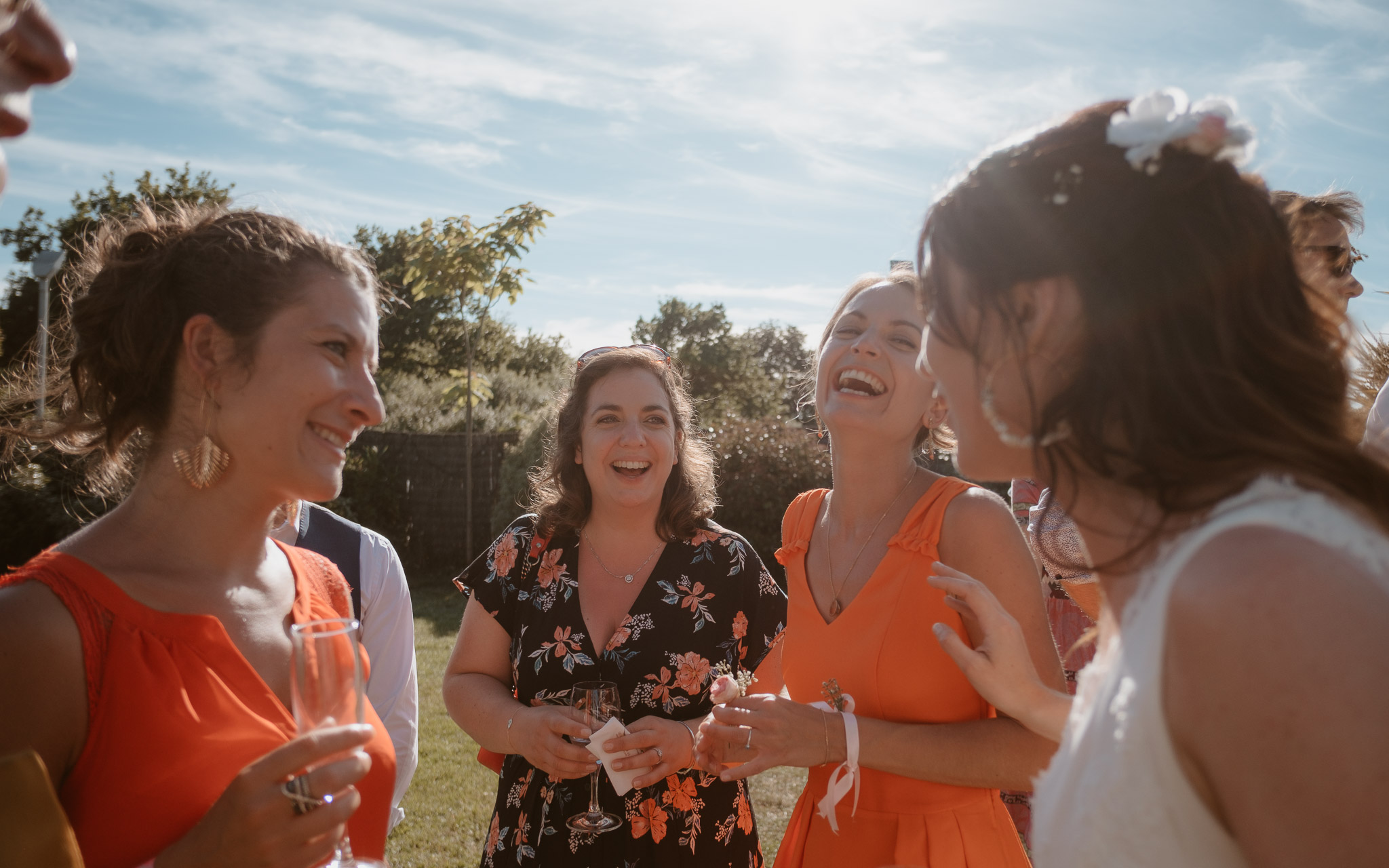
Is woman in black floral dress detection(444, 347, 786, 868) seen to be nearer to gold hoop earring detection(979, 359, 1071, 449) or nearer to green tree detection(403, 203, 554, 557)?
gold hoop earring detection(979, 359, 1071, 449)

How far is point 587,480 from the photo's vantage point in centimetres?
378

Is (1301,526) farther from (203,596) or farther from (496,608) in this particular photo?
(496,608)

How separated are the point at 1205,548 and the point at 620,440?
2.62m

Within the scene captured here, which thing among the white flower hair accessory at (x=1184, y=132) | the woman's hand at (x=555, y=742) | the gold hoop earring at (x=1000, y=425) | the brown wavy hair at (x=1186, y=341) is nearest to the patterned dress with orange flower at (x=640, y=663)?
the woman's hand at (x=555, y=742)

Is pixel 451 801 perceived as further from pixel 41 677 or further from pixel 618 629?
pixel 41 677

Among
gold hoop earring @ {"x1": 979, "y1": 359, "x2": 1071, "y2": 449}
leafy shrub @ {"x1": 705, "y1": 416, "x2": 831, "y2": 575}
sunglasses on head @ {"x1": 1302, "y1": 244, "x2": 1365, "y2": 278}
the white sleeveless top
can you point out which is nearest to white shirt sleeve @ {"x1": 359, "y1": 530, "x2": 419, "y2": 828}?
Result: gold hoop earring @ {"x1": 979, "y1": 359, "x2": 1071, "y2": 449}

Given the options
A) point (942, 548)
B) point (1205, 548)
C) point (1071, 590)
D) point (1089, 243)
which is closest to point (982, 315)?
point (1089, 243)

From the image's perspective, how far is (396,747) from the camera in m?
3.02

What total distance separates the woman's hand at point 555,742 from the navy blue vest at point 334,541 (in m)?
0.74

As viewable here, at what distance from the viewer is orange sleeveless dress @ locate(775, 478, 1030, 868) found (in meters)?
2.58

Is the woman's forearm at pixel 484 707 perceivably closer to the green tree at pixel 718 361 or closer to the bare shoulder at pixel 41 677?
the bare shoulder at pixel 41 677

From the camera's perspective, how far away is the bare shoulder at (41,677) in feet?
5.24

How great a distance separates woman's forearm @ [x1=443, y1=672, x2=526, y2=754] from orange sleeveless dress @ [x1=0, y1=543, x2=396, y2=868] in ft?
3.86

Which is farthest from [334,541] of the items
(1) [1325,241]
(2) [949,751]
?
(1) [1325,241]
